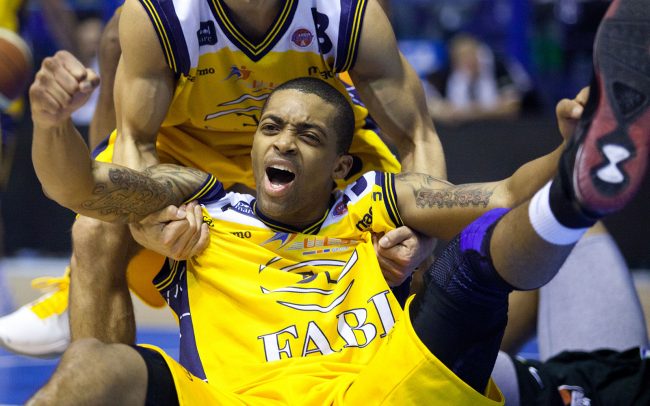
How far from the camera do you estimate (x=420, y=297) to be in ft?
7.66

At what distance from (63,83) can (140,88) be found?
0.83m

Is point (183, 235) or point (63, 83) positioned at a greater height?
point (63, 83)

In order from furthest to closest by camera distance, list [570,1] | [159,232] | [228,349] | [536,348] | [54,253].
Answer: [570,1], [54,253], [536,348], [159,232], [228,349]

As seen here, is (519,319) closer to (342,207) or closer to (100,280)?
(342,207)

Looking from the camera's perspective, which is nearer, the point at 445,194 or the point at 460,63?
the point at 445,194

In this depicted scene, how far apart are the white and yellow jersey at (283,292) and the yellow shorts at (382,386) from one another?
0.26ft

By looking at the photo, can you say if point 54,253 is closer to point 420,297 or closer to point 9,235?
point 9,235

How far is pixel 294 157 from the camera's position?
9.50ft

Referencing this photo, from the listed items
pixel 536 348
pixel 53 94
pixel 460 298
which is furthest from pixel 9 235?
pixel 460 298

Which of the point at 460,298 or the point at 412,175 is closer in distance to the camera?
the point at 460,298

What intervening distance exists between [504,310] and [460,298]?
118 millimetres

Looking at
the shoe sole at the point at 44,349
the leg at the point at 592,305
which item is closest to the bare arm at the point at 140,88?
the shoe sole at the point at 44,349

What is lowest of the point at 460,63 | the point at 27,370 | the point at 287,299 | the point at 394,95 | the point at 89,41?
the point at 27,370

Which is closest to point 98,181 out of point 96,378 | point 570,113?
point 96,378
